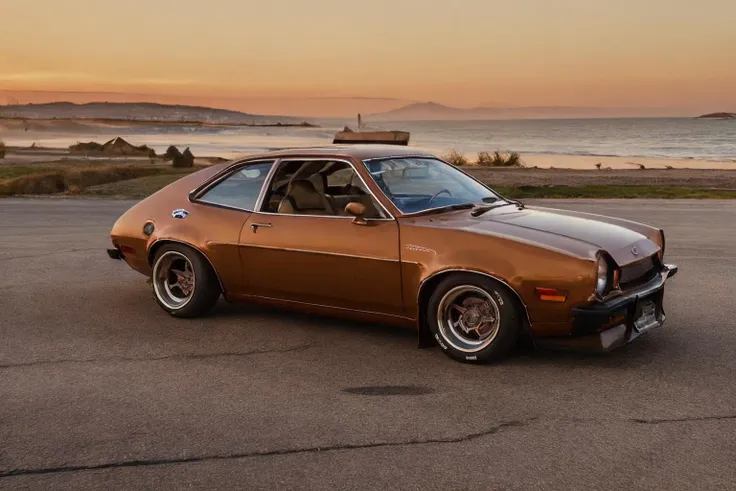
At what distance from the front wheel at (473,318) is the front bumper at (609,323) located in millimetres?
263

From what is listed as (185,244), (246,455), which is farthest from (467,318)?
(185,244)

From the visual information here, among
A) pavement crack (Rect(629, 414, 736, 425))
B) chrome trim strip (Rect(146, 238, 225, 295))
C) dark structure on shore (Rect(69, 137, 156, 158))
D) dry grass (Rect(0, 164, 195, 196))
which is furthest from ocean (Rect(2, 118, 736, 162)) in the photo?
pavement crack (Rect(629, 414, 736, 425))

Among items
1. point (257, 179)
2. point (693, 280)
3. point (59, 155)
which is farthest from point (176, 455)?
point (59, 155)

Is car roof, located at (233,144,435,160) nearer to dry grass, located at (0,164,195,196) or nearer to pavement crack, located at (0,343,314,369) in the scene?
pavement crack, located at (0,343,314,369)

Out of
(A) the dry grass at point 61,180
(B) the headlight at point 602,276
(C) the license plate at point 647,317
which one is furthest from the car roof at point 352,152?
(A) the dry grass at point 61,180

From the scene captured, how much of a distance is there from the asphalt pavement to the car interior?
3.28 feet

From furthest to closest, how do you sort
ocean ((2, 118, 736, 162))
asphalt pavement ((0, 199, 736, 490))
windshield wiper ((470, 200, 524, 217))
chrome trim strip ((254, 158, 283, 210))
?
ocean ((2, 118, 736, 162))
chrome trim strip ((254, 158, 283, 210))
windshield wiper ((470, 200, 524, 217))
asphalt pavement ((0, 199, 736, 490))

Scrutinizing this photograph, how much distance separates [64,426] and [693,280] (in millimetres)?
6735

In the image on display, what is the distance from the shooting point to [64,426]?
474 centimetres

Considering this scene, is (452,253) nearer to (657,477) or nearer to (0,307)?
(657,477)

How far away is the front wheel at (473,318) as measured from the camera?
570cm

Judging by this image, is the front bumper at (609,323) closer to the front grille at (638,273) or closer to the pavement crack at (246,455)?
the front grille at (638,273)

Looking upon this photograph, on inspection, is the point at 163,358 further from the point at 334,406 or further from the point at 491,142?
the point at 491,142

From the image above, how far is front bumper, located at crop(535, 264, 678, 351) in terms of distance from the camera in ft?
18.0
